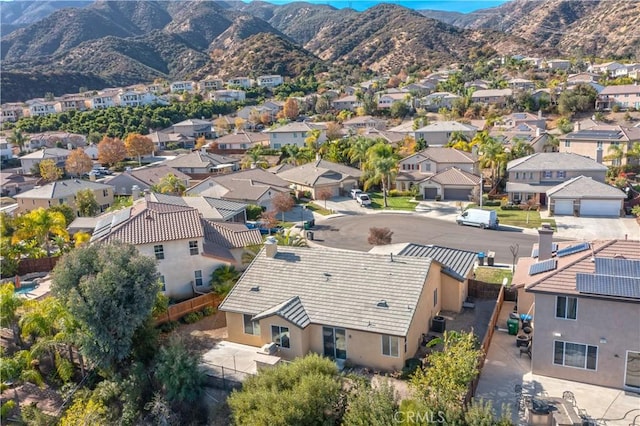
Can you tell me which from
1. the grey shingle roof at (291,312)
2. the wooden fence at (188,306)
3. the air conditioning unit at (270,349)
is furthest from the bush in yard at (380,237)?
the air conditioning unit at (270,349)

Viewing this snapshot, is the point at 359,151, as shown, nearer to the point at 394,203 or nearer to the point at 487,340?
the point at 394,203

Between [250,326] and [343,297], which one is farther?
[250,326]

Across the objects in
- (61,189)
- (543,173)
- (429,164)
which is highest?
(429,164)

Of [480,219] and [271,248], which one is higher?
[271,248]

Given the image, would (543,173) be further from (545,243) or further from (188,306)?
(188,306)

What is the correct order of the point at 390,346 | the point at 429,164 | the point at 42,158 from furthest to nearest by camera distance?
the point at 42,158 → the point at 429,164 → the point at 390,346

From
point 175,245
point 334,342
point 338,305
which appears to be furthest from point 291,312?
point 175,245

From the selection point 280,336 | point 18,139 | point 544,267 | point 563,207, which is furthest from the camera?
point 18,139
